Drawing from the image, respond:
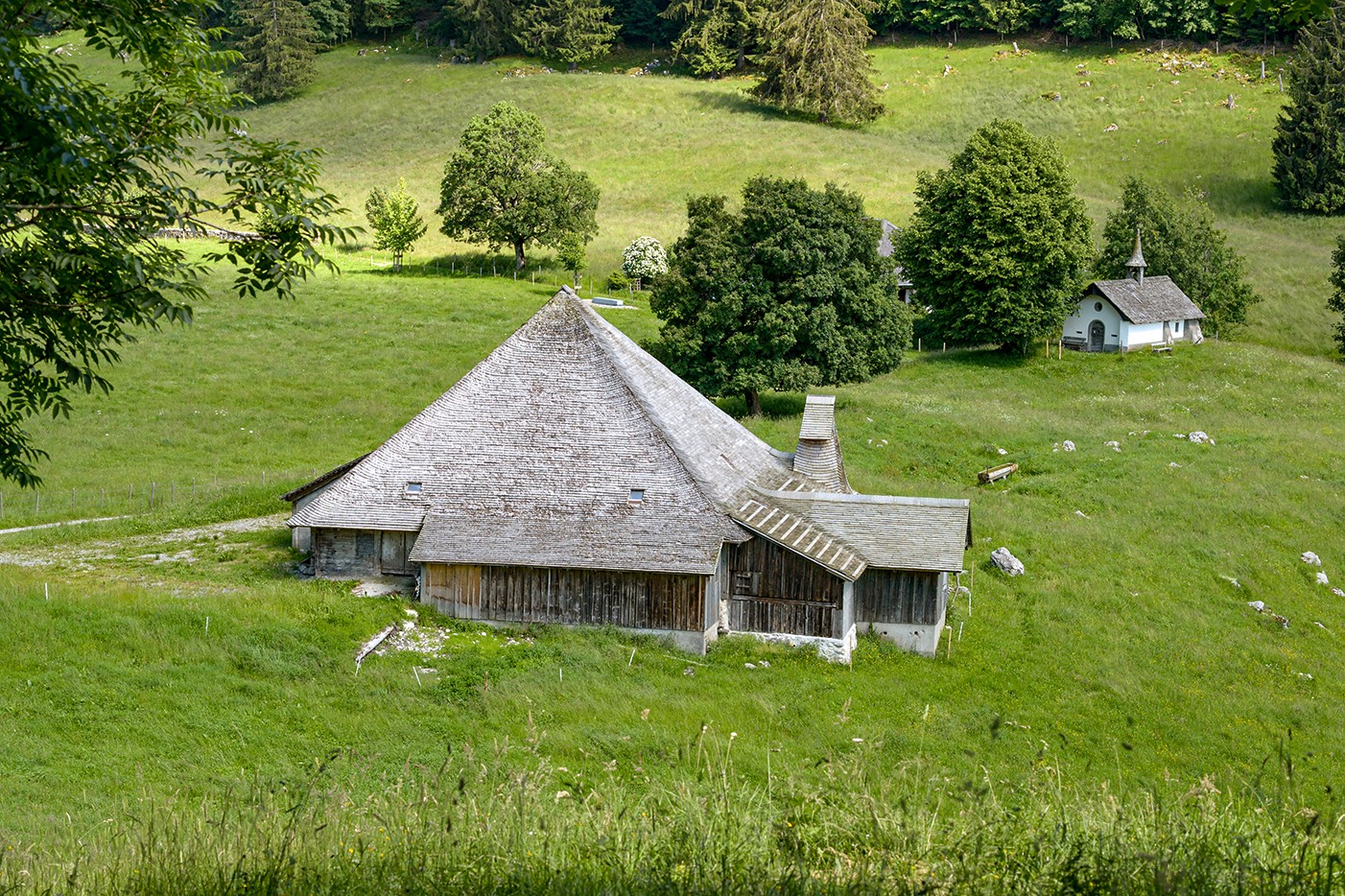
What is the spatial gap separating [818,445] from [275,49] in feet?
324

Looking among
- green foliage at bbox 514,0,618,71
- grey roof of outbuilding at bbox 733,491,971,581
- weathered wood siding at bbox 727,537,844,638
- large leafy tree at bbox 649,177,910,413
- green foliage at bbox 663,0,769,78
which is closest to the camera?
weathered wood siding at bbox 727,537,844,638

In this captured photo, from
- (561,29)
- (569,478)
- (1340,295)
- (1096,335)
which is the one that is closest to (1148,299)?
(1096,335)

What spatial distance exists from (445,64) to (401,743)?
11064cm

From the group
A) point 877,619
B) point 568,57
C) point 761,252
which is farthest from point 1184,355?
point 568,57

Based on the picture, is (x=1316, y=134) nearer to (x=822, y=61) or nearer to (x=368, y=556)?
(x=822, y=61)

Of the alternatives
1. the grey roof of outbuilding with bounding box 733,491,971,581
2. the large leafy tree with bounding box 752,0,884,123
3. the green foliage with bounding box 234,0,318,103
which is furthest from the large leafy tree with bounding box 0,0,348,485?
the green foliage with bounding box 234,0,318,103

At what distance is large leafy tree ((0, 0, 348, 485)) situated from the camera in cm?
1072

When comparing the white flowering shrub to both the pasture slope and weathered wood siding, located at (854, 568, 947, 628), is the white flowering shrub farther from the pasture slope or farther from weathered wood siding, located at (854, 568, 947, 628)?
weathered wood siding, located at (854, 568, 947, 628)

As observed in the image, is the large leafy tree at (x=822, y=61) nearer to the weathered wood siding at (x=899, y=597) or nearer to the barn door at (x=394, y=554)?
the weathered wood siding at (x=899, y=597)

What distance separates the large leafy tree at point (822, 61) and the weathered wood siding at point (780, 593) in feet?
267

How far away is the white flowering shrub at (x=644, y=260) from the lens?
219ft

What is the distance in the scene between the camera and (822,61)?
99312 mm

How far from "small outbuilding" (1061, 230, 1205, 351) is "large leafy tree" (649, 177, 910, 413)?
18389 millimetres

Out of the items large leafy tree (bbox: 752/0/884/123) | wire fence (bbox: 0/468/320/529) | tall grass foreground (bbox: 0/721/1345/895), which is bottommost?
wire fence (bbox: 0/468/320/529)
